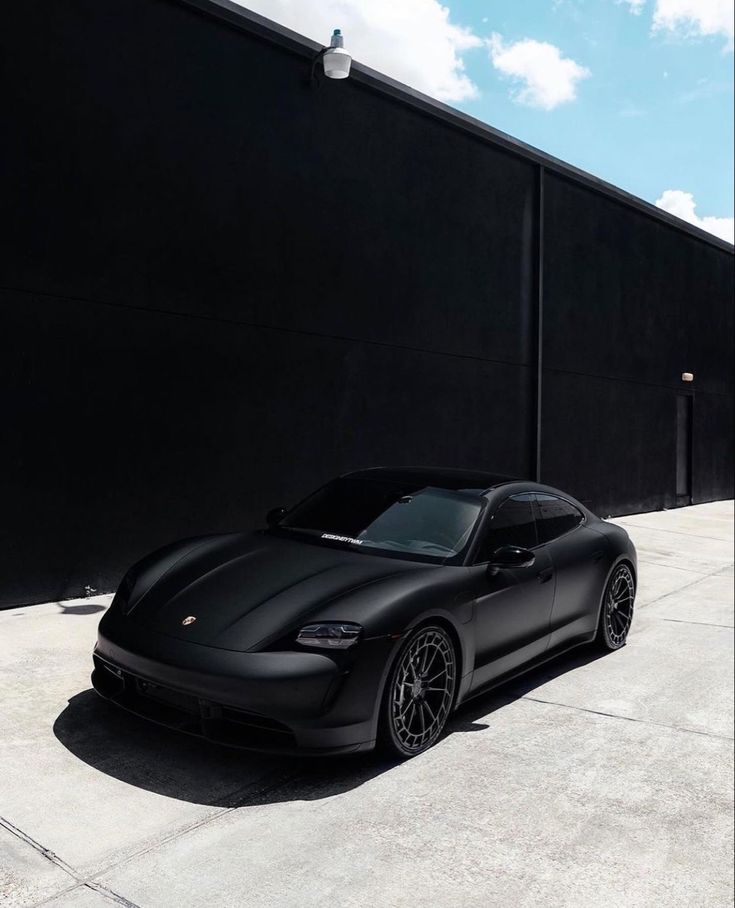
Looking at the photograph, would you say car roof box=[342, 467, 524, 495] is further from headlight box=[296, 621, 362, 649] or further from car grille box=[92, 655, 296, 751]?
car grille box=[92, 655, 296, 751]

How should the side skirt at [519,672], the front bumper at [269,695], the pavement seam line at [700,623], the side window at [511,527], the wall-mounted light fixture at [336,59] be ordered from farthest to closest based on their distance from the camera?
the wall-mounted light fixture at [336,59]
the pavement seam line at [700,623]
the side window at [511,527]
the side skirt at [519,672]
the front bumper at [269,695]

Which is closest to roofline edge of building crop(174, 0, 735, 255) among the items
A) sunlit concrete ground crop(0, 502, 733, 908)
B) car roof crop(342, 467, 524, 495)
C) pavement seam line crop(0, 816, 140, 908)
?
car roof crop(342, 467, 524, 495)

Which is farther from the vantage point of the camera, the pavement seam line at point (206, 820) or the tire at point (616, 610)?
the tire at point (616, 610)

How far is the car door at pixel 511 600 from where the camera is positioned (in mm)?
4668

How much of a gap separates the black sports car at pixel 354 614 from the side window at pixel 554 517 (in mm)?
15

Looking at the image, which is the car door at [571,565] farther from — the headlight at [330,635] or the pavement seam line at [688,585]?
the pavement seam line at [688,585]

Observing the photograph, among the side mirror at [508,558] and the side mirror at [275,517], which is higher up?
the side mirror at [275,517]

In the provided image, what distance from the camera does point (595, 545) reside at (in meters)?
5.99

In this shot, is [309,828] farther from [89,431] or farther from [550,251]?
[550,251]

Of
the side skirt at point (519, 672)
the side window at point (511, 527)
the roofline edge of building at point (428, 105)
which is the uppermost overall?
the roofline edge of building at point (428, 105)

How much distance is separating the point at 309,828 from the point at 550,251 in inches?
454

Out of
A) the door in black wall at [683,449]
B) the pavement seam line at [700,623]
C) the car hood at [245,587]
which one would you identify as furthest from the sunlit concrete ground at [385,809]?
the door in black wall at [683,449]

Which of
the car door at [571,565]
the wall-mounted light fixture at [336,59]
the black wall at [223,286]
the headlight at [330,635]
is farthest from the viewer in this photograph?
the wall-mounted light fixture at [336,59]

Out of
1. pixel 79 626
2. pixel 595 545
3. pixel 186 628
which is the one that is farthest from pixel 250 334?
pixel 186 628
